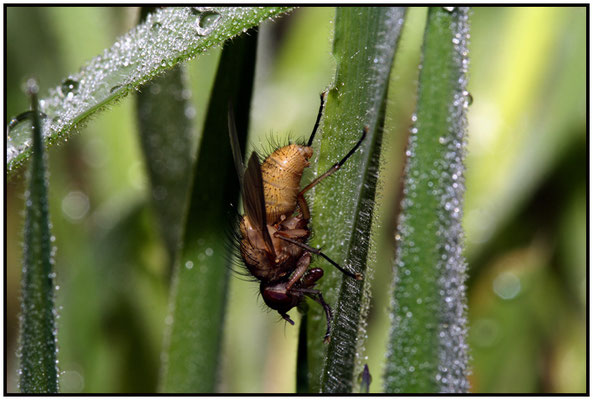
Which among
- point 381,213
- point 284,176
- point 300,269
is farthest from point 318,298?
point 381,213

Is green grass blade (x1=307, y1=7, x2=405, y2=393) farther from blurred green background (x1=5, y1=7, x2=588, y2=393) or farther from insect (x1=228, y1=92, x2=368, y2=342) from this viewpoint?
blurred green background (x1=5, y1=7, x2=588, y2=393)

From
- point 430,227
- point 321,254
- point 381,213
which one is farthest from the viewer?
point 381,213

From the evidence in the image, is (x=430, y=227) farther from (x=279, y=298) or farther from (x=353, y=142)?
(x=279, y=298)

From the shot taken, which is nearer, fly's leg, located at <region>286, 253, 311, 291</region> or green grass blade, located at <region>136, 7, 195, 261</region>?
fly's leg, located at <region>286, 253, 311, 291</region>

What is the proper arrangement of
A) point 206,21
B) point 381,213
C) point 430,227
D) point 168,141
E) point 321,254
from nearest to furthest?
point 430,227 → point 206,21 → point 321,254 → point 168,141 → point 381,213

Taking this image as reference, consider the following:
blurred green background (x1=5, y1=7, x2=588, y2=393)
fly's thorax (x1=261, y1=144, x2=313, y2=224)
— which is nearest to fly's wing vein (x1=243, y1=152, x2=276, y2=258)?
fly's thorax (x1=261, y1=144, x2=313, y2=224)
